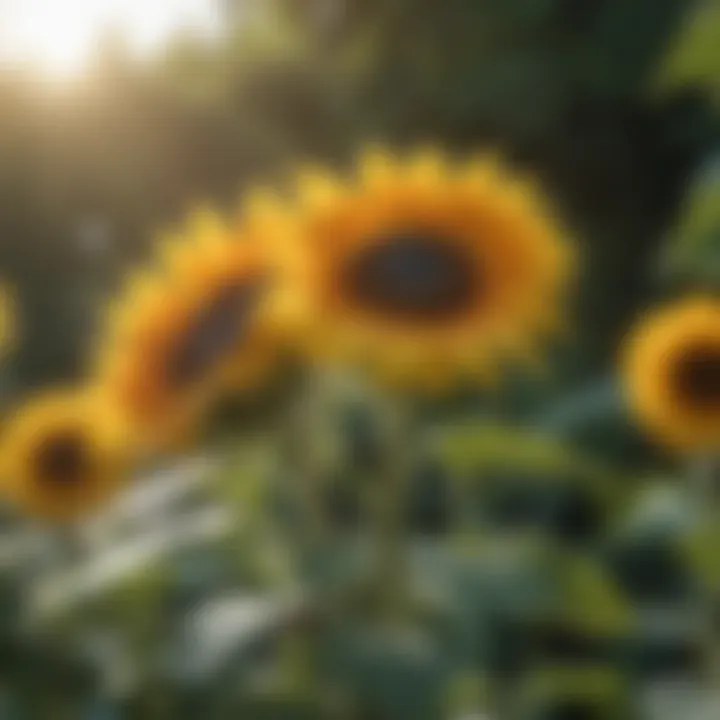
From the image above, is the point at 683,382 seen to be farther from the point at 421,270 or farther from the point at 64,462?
the point at 64,462

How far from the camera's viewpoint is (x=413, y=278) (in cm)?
39

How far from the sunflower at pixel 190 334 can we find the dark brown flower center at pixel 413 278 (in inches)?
1.0

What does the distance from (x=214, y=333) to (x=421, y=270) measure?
0.19 ft

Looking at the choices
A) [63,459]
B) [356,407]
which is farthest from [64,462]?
[356,407]

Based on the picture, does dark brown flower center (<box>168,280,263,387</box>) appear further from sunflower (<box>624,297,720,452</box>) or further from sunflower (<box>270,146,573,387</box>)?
sunflower (<box>624,297,720,452</box>)

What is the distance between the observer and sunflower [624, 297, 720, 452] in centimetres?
42

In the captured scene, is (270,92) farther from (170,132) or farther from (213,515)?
(213,515)

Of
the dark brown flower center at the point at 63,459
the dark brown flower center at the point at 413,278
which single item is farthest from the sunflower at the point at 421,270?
the dark brown flower center at the point at 63,459

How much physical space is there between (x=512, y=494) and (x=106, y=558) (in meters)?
0.20

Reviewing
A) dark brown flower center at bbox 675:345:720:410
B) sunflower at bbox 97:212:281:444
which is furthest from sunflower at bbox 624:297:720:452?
sunflower at bbox 97:212:281:444

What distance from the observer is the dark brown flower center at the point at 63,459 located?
17.8 inches

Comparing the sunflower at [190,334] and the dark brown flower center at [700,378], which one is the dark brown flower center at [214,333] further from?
the dark brown flower center at [700,378]

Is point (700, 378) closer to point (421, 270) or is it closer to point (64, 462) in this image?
point (421, 270)

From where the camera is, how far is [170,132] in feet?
2.96
